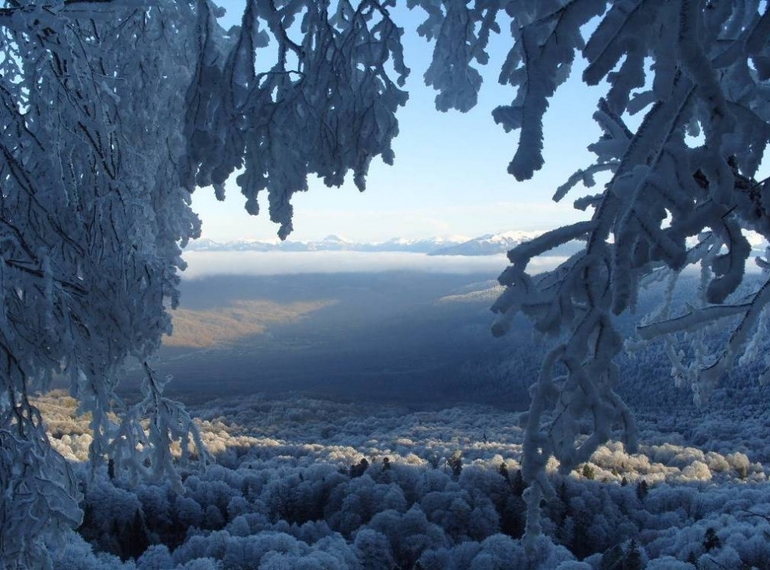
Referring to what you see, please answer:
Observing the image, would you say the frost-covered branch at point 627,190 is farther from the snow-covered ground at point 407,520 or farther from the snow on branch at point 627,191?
the snow-covered ground at point 407,520

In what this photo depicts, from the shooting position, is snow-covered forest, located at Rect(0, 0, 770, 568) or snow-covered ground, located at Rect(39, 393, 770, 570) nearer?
snow-covered forest, located at Rect(0, 0, 770, 568)

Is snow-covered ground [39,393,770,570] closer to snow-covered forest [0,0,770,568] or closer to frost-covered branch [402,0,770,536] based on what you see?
snow-covered forest [0,0,770,568]

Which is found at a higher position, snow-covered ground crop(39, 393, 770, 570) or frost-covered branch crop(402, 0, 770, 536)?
frost-covered branch crop(402, 0, 770, 536)

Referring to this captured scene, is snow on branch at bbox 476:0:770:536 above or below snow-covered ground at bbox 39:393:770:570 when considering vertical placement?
above

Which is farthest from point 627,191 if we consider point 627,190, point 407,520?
point 407,520

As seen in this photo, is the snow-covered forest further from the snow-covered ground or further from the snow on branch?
the snow-covered ground

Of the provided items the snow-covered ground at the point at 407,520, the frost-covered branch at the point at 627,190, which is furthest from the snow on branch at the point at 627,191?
the snow-covered ground at the point at 407,520

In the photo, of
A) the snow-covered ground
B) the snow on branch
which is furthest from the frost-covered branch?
the snow-covered ground

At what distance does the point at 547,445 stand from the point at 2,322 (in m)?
2.87

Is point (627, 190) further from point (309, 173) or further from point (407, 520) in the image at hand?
point (407, 520)

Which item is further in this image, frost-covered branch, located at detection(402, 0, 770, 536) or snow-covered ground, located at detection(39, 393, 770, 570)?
snow-covered ground, located at detection(39, 393, 770, 570)

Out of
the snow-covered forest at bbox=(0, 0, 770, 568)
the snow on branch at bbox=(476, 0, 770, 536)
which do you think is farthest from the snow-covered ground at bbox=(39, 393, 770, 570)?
the snow on branch at bbox=(476, 0, 770, 536)

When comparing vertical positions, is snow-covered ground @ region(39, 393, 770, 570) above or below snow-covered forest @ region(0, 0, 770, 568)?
below

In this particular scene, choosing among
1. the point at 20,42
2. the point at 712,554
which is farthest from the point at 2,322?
the point at 712,554
